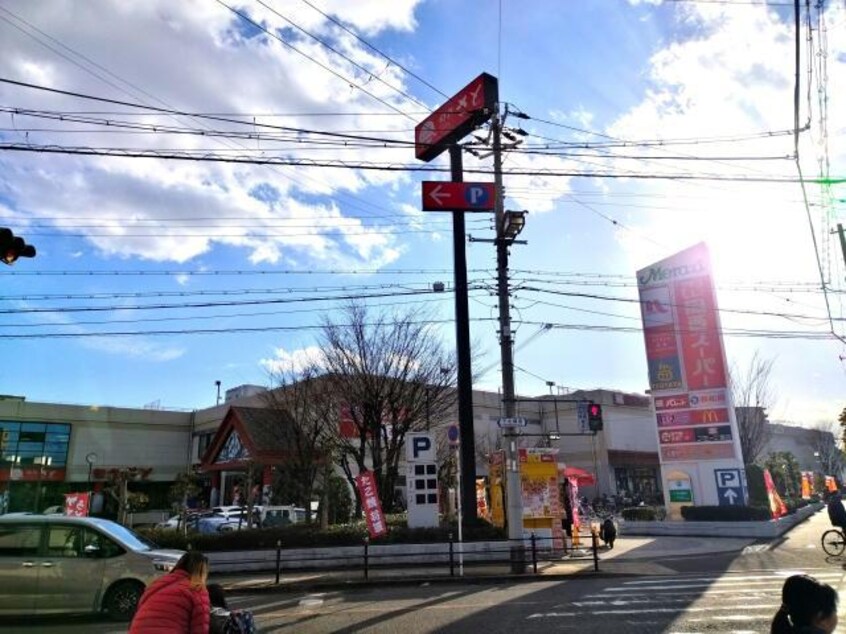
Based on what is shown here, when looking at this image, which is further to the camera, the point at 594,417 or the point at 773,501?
the point at 773,501

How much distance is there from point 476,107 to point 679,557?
1674 cm

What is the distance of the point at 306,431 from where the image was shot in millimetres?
24797

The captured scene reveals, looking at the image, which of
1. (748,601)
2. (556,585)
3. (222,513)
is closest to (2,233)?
(556,585)

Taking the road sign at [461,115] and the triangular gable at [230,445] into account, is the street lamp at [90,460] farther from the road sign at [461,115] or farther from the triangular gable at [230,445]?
the road sign at [461,115]

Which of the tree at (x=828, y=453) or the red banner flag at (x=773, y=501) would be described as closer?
the red banner flag at (x=773, y=501)

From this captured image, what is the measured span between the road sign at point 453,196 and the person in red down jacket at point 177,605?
18479mm

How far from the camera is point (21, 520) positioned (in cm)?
1042

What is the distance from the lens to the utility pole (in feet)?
52.8

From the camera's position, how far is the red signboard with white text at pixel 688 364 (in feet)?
91.9

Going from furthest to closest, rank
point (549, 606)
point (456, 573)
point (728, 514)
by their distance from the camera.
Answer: point (728, 514), point (456, 573), point (549, 606)

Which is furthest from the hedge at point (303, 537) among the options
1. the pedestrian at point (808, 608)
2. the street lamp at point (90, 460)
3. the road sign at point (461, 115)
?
the street lamp at point (90, 460)

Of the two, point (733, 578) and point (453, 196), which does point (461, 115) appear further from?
point (733, 578)

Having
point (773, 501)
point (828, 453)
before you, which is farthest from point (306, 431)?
point (828, 453)

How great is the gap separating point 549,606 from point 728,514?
18351 millimetres
